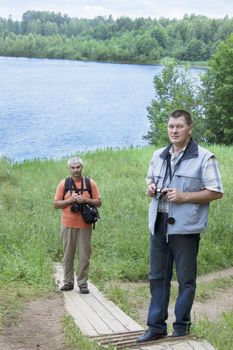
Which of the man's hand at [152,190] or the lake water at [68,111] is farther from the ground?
the man's hand at [152,190]

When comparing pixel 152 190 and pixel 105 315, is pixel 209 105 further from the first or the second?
pixel 152 190

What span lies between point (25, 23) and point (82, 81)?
76125 millimetres

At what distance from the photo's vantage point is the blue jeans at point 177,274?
4.40 m

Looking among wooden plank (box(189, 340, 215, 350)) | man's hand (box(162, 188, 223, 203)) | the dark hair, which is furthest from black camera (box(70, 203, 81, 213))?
wooden plank (box(189, 340, 215, 350))

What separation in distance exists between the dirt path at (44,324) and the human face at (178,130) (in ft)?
6.46

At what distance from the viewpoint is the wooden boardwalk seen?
→ 427cm

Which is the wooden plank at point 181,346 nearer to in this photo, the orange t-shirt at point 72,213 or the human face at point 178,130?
the human face at point 178,130

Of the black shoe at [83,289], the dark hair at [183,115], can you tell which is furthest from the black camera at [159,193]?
the black shoe at [83,289]

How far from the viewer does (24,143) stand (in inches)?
1337

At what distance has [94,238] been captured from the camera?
32.6ft

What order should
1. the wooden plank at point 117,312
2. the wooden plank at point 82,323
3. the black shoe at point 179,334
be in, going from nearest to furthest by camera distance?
1. the black shoe at point 179,334
2. the wooden plank at point 82,323
3. the wooden plank at point 117,312

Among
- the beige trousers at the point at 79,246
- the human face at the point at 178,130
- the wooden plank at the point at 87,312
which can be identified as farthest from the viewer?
the beige trousers at the point at 79,246

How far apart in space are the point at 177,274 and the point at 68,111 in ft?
142

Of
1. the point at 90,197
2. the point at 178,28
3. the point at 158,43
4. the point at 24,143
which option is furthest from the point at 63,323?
the point at 178,28
